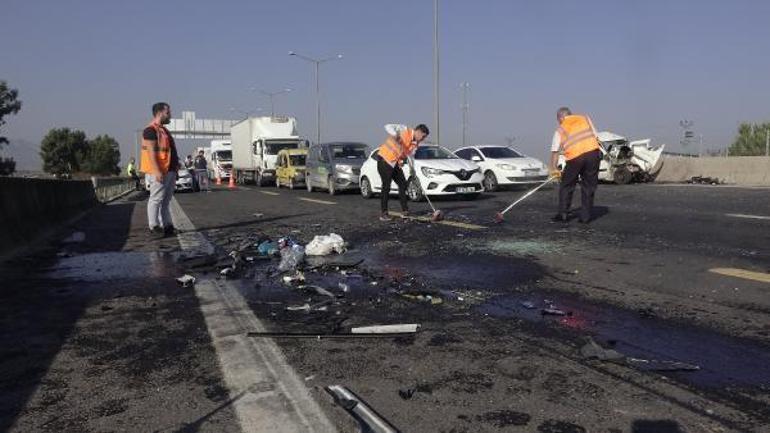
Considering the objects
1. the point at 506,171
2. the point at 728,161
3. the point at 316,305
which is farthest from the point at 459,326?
the point at 728,161

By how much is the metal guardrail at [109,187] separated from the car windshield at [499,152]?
13159 millimetres

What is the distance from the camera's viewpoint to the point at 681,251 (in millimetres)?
7375

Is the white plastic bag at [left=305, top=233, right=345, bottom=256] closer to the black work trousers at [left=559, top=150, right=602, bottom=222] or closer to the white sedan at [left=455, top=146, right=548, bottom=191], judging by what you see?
the black work trousers at [left=559, top=150, right=602, bottom=222]

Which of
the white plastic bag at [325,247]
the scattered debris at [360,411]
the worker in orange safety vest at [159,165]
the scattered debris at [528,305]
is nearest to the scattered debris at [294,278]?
the white plastic bag at [325,247]

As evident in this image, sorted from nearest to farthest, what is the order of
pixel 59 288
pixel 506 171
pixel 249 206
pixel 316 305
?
pixel 316 305 → pixel 59 288 → pixel 249 206 → pixel 506 171

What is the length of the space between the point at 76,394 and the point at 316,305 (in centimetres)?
214

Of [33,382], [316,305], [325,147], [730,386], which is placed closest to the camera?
[730,386]

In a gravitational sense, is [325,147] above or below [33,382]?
above

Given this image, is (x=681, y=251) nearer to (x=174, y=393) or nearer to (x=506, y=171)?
(x=174, y=393)

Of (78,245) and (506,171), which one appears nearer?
(78,245)

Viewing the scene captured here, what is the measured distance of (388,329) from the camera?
4.40m

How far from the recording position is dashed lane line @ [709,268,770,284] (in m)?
5.75

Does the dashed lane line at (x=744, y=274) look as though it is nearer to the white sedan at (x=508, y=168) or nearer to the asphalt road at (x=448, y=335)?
the asphalt road at (x=448, y=335)

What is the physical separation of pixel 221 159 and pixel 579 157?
129ft
